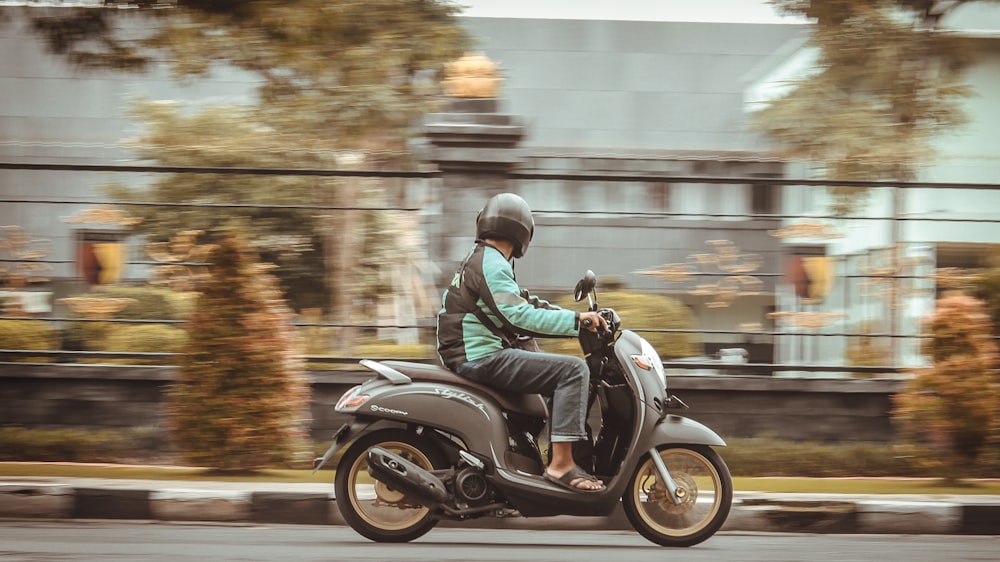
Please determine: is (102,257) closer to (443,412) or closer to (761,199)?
(443,412)

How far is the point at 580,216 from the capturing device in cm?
896

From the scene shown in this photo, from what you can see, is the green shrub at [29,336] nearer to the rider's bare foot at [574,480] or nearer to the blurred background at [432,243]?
the blurred background at [432,243]

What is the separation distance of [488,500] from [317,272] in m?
3.99

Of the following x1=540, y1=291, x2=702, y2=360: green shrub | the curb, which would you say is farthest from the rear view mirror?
x1=540, y1=291, x2=702, y2=360: green shrub

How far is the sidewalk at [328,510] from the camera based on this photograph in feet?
20.7

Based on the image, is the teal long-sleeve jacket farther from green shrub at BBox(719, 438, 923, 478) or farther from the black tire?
green shrub at BBox(719, 438, 923, 478)

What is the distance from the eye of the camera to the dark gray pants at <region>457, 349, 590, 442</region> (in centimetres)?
529

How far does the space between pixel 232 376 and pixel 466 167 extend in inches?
90.3

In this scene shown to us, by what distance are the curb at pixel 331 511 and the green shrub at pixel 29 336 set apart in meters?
2.66

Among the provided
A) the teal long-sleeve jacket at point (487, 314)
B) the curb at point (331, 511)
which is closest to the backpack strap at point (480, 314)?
the teal long-sleeve jacket at point (487, 314)

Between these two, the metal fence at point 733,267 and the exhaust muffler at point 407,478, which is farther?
the metal fence at point 733,267

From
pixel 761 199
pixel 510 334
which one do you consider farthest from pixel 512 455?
pixel 761 199

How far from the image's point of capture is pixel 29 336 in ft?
28.9

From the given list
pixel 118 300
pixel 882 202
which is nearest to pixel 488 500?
pixel 118 300
